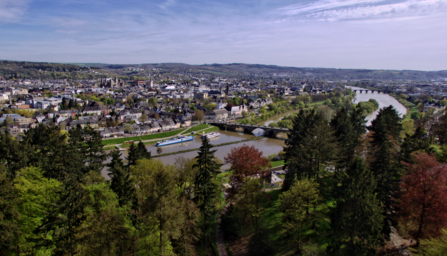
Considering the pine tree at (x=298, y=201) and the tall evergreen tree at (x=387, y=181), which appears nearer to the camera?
the tall evergreen tree at (x=387, y=181)

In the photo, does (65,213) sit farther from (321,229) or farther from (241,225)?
(321,229)

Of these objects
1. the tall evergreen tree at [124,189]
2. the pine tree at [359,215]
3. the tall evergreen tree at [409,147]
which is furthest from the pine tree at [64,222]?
the tall evergreen tree at [409,147]

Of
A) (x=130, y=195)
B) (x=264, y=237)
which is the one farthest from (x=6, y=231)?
(x=264, y=237)

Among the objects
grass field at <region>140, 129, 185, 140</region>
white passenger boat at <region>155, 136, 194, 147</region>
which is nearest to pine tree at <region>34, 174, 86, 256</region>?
white passenger boat at <region>155, 136, 194, 147</region>

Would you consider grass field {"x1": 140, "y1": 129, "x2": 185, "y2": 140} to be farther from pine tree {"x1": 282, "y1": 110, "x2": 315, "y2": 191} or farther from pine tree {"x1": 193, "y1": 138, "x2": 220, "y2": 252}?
A: pine tree {"x1": 193, "y1": 138, "x2": 220, "y2": 252}

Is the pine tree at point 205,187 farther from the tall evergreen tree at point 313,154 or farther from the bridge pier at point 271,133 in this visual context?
the bridge pier at point 271,133

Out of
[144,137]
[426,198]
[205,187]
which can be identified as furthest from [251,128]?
[426,198]
